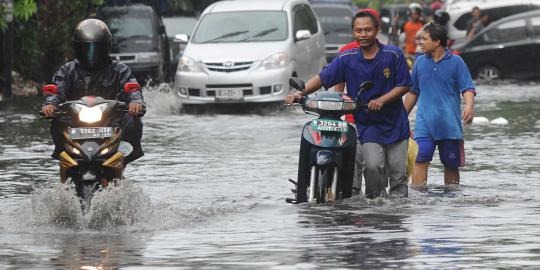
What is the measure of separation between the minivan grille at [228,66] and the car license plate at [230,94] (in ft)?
1.12

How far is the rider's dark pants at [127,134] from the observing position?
11.2 meters

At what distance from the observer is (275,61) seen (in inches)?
974

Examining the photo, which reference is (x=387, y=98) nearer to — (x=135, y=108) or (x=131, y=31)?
(x=135, y=108)

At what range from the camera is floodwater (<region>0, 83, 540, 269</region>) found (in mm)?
9375

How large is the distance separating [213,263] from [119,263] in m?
0.53

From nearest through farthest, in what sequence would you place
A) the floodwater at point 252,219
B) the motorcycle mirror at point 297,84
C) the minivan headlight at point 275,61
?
the floodwater at point 252,219
the motorcycle mirror at point 297,84
the minivan headlight at point 275,61

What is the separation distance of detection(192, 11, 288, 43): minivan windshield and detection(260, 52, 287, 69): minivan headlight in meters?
0.67

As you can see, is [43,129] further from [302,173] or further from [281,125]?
[302,173]

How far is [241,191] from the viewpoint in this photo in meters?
14.1

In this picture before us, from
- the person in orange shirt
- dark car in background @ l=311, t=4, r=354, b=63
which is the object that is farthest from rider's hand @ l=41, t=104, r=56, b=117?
dark car in background @ l=311, t=4, r=354, b=63

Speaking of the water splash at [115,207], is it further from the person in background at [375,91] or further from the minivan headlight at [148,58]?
the minivan headlight at [148,58]

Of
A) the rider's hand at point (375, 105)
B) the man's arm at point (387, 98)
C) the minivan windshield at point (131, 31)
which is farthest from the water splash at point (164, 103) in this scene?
the rider's hand at point (375, 105)

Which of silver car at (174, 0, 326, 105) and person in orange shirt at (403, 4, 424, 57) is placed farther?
person in orange shirt at (403, 4, 424, 57)

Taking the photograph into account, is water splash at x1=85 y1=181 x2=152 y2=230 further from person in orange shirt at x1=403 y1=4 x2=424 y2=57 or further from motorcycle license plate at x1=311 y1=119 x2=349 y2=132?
person in orange shirt at x1=403 y1=4 x2=424 y2=57
